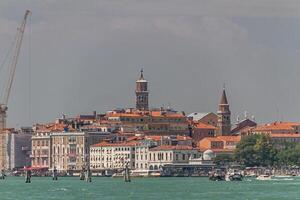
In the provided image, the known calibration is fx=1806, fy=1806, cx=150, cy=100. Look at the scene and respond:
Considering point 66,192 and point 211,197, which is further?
point 66,192

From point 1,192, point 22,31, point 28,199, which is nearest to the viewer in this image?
point 28,199

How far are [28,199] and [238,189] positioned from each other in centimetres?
2805

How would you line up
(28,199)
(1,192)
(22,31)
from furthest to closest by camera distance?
(22,31), (1,192), (28,199)

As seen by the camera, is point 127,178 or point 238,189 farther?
point 127,178

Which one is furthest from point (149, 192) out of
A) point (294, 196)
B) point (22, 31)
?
point (22, 31)

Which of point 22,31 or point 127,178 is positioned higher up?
point 22,31

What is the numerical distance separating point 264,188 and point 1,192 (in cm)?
2243

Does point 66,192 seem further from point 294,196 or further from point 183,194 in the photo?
point 294,196

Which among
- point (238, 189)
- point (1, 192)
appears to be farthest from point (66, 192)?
point (238, 189)

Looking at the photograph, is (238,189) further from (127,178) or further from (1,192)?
(127,178)

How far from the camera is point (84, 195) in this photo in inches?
5113

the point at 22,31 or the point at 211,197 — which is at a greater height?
the point at 22,31

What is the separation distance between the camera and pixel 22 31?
179m

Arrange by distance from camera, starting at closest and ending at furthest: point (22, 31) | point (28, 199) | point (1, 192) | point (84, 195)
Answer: point (28, 199) → point (84, 195) → point (1, 192) → point (22, 31)
